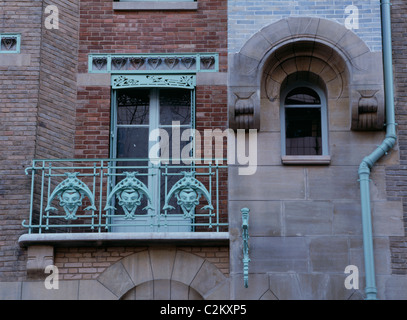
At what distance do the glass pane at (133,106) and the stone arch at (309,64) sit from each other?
173 cm

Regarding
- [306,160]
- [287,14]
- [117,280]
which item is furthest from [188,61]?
[117,280]

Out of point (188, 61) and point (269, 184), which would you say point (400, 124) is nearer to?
point (269, 184)

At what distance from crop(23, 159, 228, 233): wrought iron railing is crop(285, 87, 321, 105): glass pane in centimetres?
146

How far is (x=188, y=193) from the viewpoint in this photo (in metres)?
15.5

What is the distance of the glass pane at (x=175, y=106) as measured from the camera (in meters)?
17.0

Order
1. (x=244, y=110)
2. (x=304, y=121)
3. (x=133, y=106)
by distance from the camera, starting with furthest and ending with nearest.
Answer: (x=133, y=106), (x=304, y=121), (x=244, y=110)

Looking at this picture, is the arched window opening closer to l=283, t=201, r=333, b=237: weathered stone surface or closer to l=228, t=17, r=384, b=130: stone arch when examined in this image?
l=228, t=17, r=384, b=130: stone arch

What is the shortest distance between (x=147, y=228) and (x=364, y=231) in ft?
10.7

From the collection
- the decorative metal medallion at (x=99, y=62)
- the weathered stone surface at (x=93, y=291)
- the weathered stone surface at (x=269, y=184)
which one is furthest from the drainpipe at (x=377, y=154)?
the decorative metal medallion at (x=99, y=62)

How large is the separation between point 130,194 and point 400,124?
412cm

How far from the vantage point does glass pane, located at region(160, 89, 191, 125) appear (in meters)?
17.0

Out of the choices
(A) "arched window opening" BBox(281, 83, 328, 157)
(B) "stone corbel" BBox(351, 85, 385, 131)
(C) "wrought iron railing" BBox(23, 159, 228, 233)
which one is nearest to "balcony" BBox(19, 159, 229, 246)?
(C) "wrought iron railing" BBox(23, 159, 228, 233)

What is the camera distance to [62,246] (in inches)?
610
